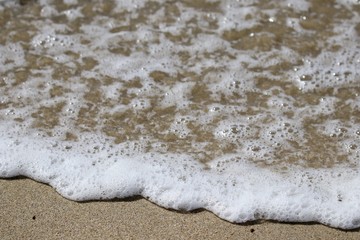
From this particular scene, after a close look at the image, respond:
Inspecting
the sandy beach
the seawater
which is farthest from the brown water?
the sandy beach

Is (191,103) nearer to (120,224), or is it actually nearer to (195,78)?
(195,78)

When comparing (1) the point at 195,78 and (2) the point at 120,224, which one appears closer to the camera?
(2) the point at 120,224

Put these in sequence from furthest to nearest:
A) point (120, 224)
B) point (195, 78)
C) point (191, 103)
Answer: point (195, 78), point (191, 103), point (120, 224)

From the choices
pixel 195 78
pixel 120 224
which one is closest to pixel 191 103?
pixel 195 78

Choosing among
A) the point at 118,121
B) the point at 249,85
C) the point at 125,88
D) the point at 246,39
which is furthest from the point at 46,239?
the point at 246,39

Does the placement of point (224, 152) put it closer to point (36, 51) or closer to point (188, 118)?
point (188, 118)

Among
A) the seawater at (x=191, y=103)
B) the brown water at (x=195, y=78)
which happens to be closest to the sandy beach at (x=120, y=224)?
the seawater at (x=191, y=103)

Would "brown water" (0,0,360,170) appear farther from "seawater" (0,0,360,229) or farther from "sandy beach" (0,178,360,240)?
"sandy beach" (0,178,360,240)
